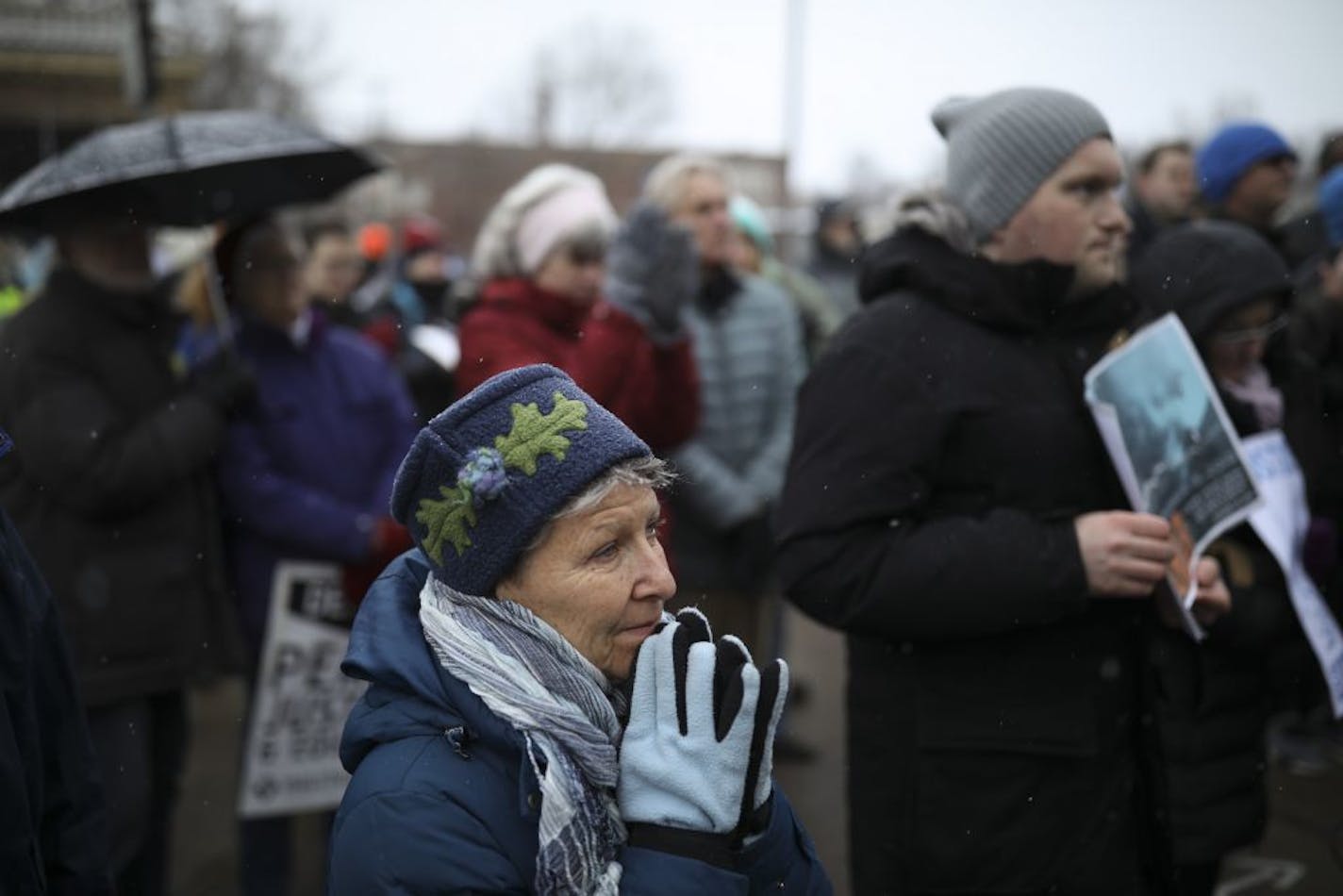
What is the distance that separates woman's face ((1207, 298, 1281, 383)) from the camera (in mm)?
3414

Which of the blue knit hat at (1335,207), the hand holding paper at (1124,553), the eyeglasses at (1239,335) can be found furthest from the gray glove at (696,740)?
the blue knit hat at (1335,207)

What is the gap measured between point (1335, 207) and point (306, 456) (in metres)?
3.77

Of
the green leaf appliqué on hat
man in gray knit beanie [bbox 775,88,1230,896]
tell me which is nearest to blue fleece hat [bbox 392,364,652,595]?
the green leaf appliqué on hat

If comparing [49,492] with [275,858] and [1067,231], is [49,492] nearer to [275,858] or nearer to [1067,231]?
[275,858]

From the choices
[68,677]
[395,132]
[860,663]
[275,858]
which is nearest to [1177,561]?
[860,663]

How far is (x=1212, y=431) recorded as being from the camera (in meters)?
2.75

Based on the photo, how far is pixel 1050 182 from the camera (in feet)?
8.79

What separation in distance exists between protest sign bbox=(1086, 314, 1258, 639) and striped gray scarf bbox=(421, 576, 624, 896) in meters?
1.23

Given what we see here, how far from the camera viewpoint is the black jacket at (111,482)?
3.63 metres

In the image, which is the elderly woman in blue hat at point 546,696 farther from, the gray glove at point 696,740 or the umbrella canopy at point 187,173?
the umbrella canopy at point 187,173

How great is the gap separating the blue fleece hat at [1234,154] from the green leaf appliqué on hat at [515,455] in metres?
3.94

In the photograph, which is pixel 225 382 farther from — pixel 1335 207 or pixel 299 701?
pixel 1335 207

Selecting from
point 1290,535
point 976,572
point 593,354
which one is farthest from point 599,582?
point 1290,535

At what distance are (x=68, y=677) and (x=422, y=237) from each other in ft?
23.0
